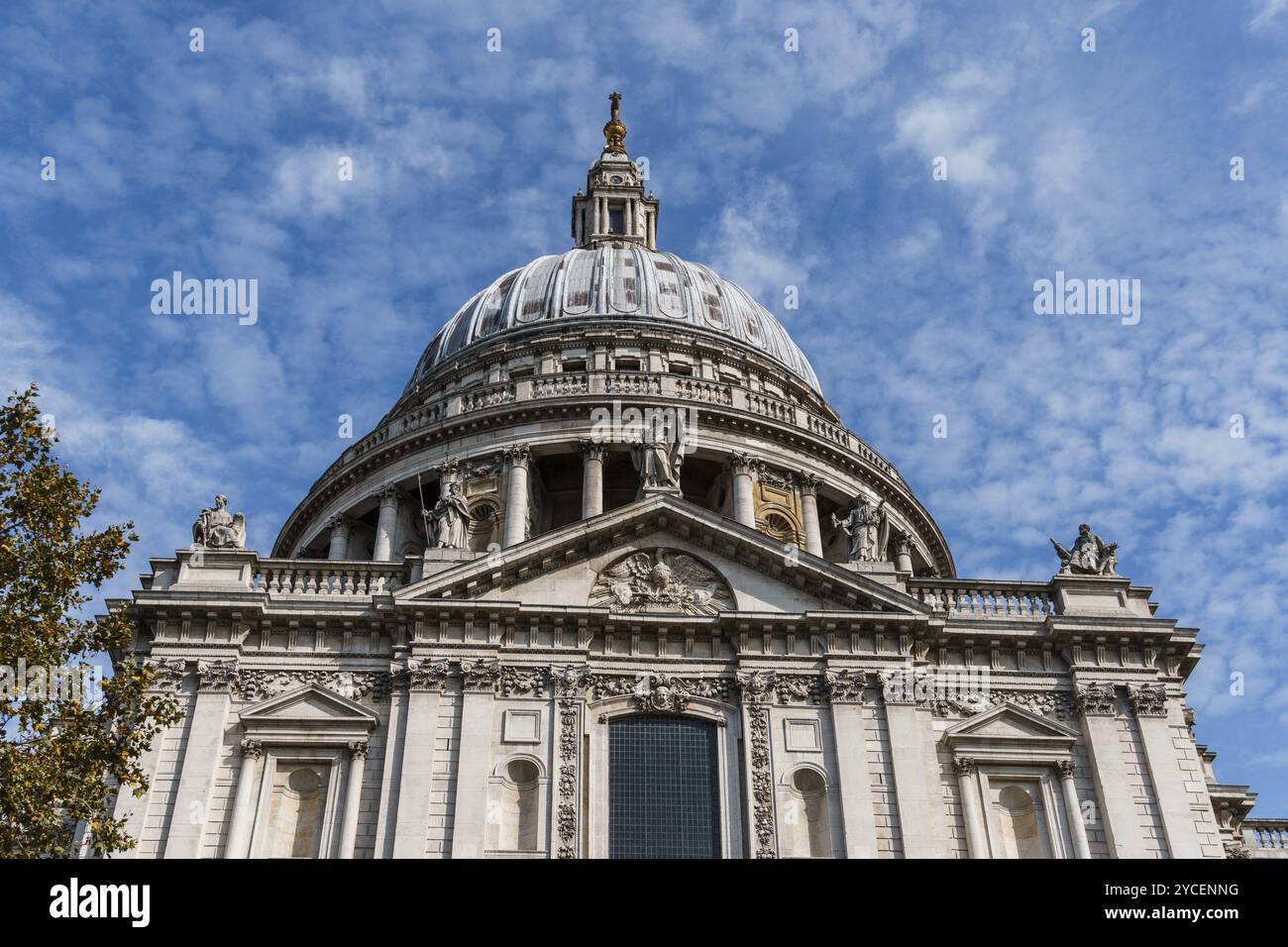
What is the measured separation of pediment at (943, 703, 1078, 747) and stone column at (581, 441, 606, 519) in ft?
60.5

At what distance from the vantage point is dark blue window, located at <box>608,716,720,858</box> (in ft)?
102

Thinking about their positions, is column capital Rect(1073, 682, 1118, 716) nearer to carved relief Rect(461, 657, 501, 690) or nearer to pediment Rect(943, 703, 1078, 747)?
pediment Rect(943, 703, 1078, 747)

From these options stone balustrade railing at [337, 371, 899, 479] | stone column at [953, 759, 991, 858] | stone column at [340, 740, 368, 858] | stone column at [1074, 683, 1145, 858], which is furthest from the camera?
stone balustrade railing at [337, 371, 899, 479]

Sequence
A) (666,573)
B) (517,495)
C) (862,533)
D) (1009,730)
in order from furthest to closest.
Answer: (517,495) → (862,533) → (666,573) → (1009,730)

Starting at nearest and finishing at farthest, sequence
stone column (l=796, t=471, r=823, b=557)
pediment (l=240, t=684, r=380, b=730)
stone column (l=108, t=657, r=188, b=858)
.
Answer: stone column (l=108, t=657, r=188, b=858)
pediment (l=240, t=684, r=380, b=730)
stone column (l=796, t=471, r=823, b=557)

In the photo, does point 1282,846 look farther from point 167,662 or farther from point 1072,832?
point 167,662

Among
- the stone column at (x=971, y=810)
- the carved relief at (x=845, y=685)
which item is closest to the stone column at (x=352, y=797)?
the carved relief at (x=845, y=685)

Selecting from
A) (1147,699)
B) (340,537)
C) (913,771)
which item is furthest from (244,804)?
(340,537)

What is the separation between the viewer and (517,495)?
49.6 meters

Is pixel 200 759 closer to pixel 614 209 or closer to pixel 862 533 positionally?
pixel 862 533

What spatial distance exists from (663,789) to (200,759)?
10488 mm

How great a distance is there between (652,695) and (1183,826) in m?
12.5

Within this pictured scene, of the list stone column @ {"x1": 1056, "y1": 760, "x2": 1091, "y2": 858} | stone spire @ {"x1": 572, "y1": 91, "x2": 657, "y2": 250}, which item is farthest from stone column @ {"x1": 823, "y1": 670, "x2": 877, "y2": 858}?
stone spire @ {"x1": 572, "y1": 91, "x2": 657, "y2": 250}

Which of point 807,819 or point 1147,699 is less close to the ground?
point 1147,699
